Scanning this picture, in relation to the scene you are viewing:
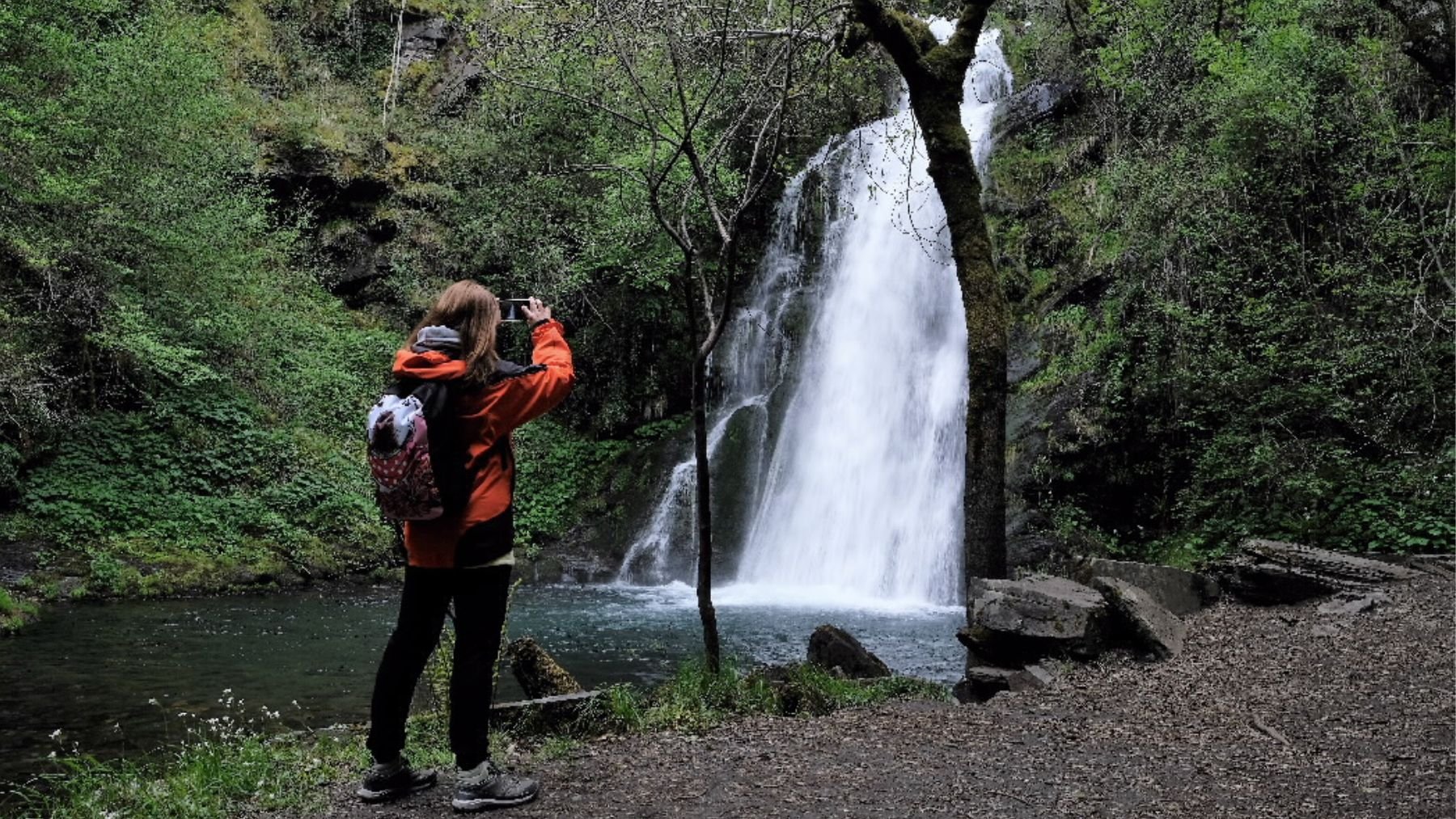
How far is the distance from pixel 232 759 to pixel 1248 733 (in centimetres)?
460

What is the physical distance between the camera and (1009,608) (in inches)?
234

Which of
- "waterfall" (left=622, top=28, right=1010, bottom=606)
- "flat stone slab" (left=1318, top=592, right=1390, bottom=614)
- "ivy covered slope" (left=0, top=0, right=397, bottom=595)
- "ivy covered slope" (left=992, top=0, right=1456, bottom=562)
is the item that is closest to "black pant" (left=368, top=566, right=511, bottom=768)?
"flat stone slab" (left=1318, top=592, right=1390, bottom=614)

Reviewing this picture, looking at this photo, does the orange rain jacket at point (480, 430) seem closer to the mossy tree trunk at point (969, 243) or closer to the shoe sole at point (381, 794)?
the shoe sole at point (381, 794)

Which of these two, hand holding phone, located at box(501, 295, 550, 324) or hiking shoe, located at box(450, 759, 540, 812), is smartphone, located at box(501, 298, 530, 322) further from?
hiking shoe, located at box(450, 759, 540, 812)

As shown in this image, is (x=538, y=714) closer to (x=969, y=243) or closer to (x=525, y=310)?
(x=525, y=310)

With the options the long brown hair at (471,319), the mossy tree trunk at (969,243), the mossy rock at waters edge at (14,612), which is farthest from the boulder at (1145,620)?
the mossy rock at waters edge at (14,612)

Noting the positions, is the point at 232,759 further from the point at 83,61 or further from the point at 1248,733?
the point at 83,61

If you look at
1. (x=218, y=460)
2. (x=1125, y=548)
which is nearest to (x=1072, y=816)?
(x=1125, y=548)

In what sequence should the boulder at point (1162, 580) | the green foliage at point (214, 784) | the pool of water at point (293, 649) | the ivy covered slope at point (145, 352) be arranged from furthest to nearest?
the ivy covered slope at point (145, 352), the boulder at point (1162, 580), the pool of water at point (293, 649), the green foliage at point (214, 784)

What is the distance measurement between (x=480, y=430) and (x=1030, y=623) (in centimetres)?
404

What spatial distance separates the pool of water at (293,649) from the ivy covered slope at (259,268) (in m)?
2.28

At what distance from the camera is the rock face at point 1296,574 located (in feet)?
24.4

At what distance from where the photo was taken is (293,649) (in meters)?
9.18

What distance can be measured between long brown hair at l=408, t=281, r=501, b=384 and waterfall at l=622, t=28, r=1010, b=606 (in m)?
9.53
